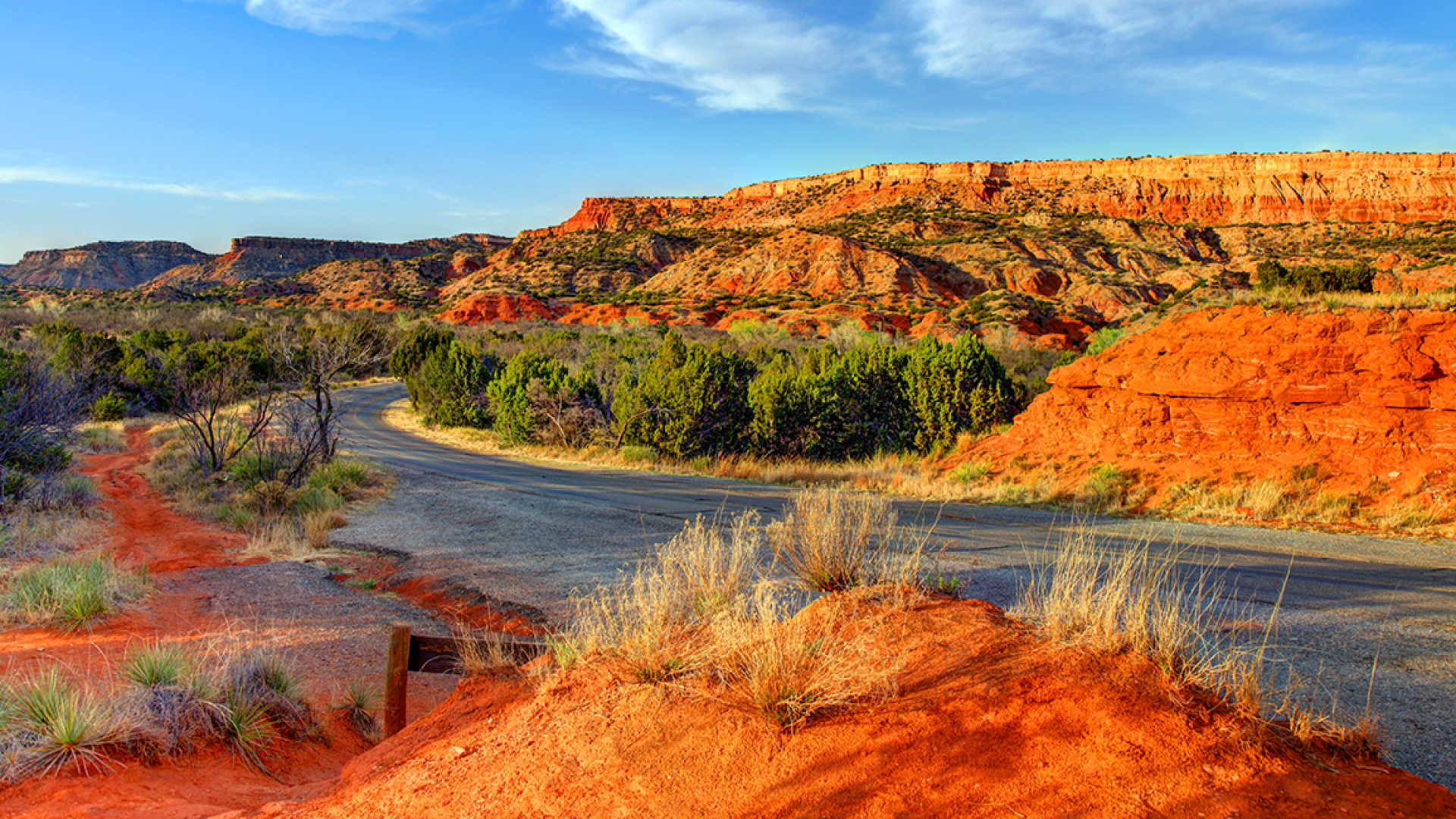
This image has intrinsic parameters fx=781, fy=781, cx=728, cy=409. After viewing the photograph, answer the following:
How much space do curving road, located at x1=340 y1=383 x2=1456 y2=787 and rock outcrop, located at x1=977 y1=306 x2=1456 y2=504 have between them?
236cm

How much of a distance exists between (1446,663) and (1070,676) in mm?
3303

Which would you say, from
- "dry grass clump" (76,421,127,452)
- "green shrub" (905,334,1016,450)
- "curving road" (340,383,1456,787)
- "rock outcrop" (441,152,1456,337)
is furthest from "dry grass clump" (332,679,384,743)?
"rock outcrop" (441,152,1456,337)

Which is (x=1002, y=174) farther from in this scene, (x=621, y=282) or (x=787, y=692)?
(x=787, y=692)

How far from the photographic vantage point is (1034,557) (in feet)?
28.3


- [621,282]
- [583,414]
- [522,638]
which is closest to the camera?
[522,638]

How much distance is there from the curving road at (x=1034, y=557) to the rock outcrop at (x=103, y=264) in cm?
13897

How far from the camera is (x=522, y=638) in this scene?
677 cm

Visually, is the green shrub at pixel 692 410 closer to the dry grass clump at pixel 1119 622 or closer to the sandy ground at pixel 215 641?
the sandy ground at pixel 215 641

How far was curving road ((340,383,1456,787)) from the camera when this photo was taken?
4.68m

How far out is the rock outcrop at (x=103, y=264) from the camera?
401 feet

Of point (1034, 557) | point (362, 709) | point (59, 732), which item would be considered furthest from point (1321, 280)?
point (59, 732)

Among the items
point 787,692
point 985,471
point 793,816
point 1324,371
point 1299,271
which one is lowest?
point 985,471

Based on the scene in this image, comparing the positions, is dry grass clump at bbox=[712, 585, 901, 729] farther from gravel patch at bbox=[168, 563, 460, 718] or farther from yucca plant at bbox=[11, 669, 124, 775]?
yucca plant at bbox=[11, 669, 124, 775]

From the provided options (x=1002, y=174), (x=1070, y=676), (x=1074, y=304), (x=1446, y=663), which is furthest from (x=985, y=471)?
(x=1002, y=174)
